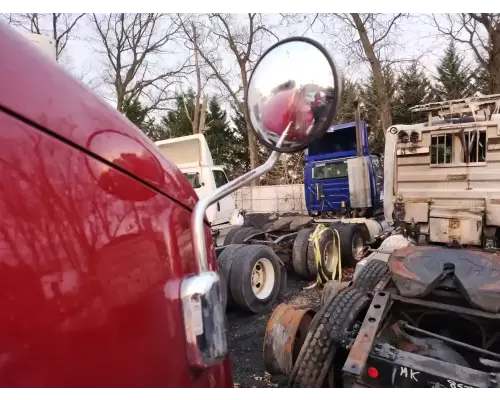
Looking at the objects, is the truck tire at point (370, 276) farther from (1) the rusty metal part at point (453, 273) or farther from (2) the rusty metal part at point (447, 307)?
(2) the rusty metal part at point (447, 307)

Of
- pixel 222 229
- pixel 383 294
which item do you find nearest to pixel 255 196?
pixel 222 229

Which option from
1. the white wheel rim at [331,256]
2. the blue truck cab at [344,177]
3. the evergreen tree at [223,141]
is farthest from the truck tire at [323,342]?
the evergreen tree at [223,141]

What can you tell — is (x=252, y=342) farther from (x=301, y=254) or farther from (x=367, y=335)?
(x=301, y=254)

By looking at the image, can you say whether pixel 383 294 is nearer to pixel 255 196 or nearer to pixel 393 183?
pixel 393 183

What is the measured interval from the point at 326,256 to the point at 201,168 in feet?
12.8

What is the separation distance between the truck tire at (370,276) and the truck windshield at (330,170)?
7.03m

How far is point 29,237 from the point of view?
2.60ft

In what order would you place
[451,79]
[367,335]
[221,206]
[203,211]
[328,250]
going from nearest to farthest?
[203,211] < [367,335] < [328,250] < [221,206] < [451,79]

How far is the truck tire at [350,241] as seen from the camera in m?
6.84

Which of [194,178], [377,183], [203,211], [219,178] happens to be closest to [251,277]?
[203,211]

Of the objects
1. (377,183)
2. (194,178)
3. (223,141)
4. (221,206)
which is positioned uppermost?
(223,141)

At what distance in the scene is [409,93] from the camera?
2417 centimetres

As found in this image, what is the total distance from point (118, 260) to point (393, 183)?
5.03 metres

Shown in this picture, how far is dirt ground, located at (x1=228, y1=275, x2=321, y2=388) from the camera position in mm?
3398
